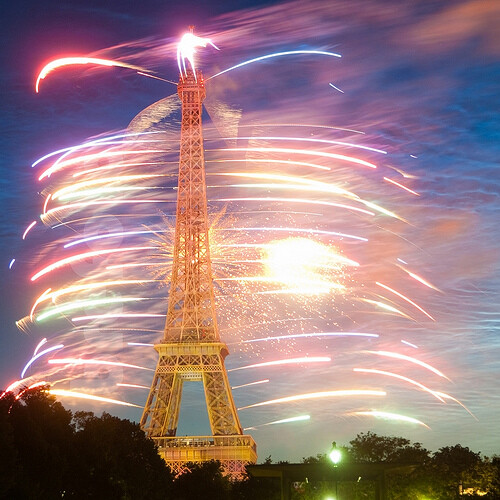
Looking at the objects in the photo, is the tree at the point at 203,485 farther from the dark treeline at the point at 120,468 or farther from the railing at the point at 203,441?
the railing at the point at 203,441

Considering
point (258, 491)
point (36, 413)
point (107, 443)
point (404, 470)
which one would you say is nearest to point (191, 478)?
point (258, 491)

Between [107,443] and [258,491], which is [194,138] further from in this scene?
[107,443]

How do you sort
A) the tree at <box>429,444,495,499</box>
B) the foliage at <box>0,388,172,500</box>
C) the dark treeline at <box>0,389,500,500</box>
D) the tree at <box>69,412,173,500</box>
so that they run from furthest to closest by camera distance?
the tree at <box>429,444,495,499</box>
the tree at <box>69,412,173,500</box>
the dark treeline at <box>0,389,500,500</box>
the foliage at <box>0,388,172,500</box>

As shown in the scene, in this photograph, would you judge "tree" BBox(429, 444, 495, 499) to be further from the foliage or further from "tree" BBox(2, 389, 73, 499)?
"tree" BBox(2, 389, 73, 499)

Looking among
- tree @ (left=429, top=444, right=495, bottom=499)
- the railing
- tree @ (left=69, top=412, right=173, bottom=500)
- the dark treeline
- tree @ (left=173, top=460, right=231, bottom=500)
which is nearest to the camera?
the dark treeline

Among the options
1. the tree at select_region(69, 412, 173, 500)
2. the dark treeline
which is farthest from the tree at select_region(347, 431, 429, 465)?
the tree at select_region(69, 412, 173, 500)

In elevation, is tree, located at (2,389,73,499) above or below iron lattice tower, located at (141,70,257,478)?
below

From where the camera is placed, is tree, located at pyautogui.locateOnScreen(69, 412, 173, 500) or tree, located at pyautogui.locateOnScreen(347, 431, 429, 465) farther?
tree, located at pyautogui.locateOnScreen(347, 431, 429, 465)

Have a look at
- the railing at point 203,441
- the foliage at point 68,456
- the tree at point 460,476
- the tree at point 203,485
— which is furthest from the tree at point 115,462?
the tree at point 460,476
